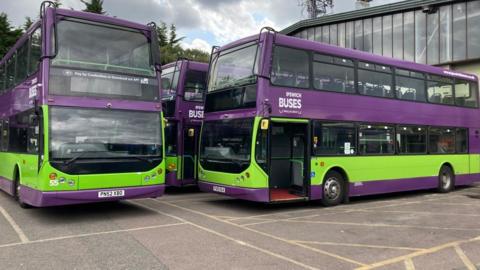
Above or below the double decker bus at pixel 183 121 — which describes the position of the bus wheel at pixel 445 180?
below

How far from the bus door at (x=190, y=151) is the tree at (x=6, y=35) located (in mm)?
29624

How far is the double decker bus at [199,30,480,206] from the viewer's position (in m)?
10.9

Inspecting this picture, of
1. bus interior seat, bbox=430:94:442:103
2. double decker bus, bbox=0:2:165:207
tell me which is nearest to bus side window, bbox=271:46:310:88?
double decker bus, bbox=0:2:165:207

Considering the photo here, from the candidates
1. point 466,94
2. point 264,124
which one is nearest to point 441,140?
point 466,94

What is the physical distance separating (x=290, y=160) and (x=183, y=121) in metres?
4.00

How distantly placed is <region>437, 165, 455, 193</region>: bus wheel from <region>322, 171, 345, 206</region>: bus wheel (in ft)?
16.6

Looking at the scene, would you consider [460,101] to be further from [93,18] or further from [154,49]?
[93,18]

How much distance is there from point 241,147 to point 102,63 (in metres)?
3.65

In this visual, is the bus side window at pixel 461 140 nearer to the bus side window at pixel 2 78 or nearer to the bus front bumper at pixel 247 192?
the bus front bumper at pixel 247 192

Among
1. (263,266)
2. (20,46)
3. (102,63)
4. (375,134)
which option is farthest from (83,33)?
(375,134)

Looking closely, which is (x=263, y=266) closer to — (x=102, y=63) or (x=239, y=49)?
(x=102, y=63)

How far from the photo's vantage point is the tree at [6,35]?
126 feet

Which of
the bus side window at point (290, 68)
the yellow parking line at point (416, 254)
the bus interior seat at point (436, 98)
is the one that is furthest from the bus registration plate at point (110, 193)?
the bus interior seat at point (436, 98)

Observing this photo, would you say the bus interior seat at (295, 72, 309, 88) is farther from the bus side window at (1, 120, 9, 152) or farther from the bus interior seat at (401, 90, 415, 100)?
the bus side window at (1, 120, 9, 152)
